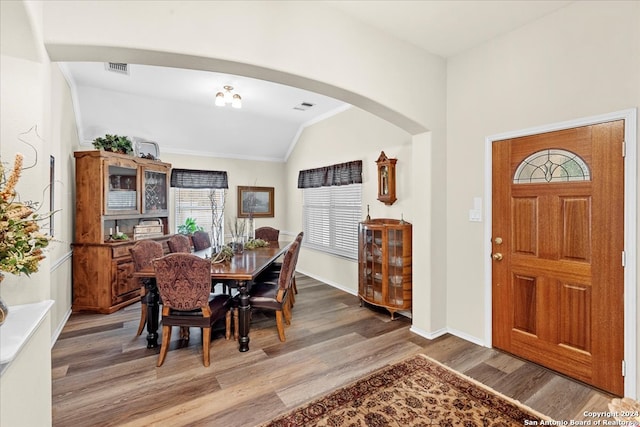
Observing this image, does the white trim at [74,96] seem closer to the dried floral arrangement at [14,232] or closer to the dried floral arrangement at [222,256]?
the dried floral arrangement at [222,256]

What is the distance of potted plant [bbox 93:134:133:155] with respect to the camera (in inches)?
164

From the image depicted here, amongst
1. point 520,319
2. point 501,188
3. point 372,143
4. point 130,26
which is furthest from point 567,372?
point 130,26

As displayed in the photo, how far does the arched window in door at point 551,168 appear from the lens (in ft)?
7.82

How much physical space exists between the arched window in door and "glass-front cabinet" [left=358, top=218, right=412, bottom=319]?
1.34m

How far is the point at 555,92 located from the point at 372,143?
2.25m

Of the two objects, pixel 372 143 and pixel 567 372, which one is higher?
pixel 372 143

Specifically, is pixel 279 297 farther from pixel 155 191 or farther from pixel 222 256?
pixel 155 191

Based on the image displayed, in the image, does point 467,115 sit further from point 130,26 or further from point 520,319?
point 130,26

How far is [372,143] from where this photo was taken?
439 cm

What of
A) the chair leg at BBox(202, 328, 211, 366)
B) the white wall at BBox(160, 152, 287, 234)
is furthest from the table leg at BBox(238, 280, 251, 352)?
the white wall at BBox(160, 152, 287, 234)

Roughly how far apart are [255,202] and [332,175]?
87.0 inches

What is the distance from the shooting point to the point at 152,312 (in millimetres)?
2986

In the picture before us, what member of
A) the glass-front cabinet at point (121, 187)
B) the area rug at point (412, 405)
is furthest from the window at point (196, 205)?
the area rug at point (412, 405)

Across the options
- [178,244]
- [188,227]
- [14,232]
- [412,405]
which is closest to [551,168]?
[412,405]
